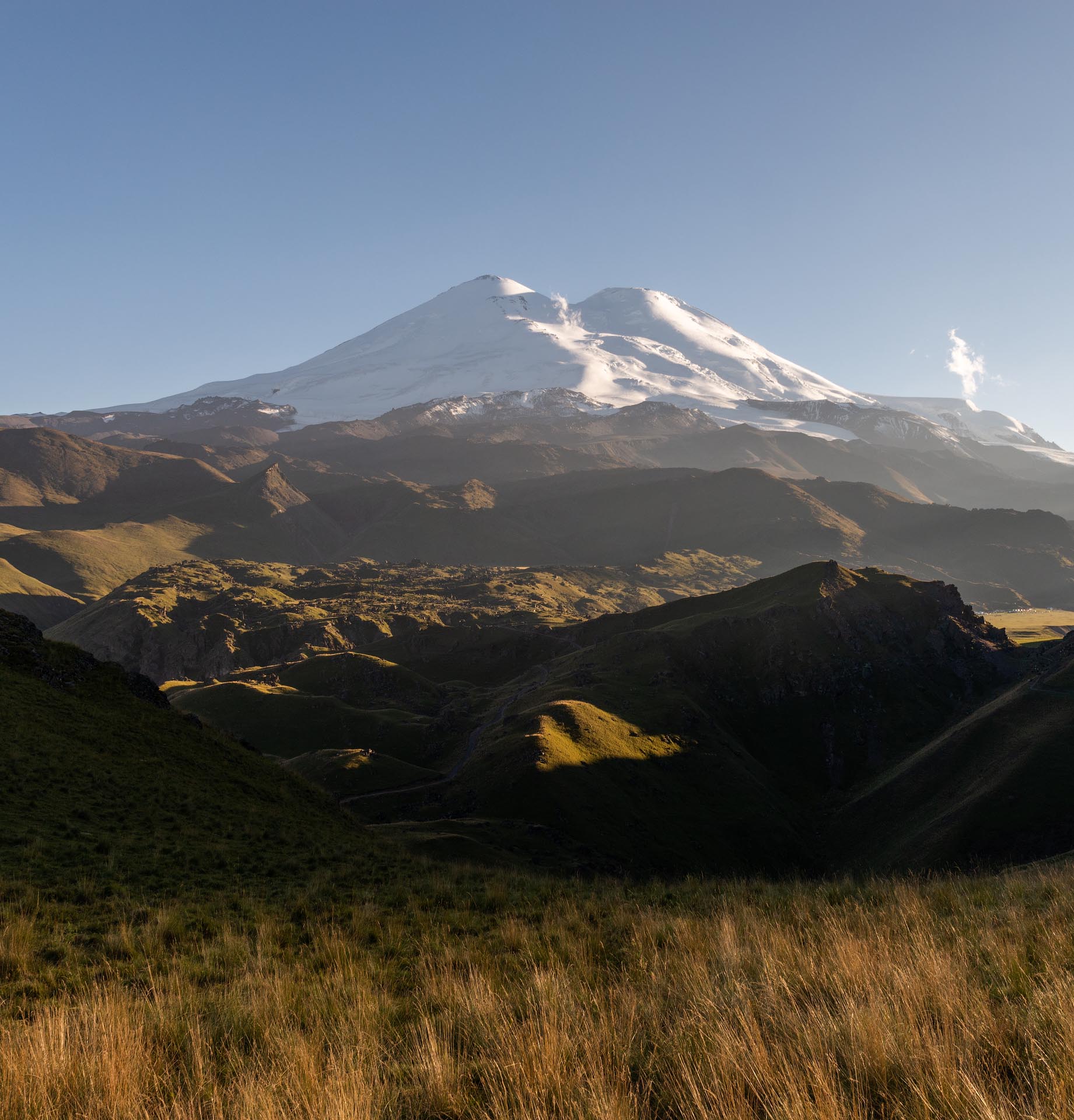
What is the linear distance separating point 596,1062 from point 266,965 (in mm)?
6554

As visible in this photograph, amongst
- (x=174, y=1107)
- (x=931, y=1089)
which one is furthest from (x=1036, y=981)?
(x=174, y=1107)

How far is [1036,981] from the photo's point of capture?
23.3ft

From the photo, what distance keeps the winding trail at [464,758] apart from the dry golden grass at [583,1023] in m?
44.5

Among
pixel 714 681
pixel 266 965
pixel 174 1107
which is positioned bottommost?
pixel 714 681

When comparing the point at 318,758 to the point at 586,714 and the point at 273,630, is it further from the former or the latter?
the point at 273,630

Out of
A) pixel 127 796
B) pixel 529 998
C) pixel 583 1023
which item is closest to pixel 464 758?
pixel 127 796

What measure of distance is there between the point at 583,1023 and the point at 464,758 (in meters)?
78.6

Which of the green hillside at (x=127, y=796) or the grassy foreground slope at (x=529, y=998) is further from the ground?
the grassy foreground slope at (x=529, y=998)

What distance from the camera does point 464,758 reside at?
82312mm

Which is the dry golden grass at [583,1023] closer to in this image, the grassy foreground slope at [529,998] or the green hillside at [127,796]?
the grassy foreground slope at [529,998]

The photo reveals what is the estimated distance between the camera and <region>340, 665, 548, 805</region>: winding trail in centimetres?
7094

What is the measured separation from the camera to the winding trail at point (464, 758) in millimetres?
70938

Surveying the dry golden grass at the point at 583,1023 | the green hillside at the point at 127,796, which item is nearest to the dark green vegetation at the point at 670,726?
the green hillside at the point at 127,796

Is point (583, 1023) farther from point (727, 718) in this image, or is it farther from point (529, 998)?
point (727, 718)
